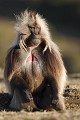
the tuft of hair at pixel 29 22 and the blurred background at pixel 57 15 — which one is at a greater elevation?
the blurred background at pixel 57 15

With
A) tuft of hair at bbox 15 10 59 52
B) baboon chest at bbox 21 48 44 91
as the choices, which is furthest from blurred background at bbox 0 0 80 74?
baboon chest at bbox 21 48 44 91

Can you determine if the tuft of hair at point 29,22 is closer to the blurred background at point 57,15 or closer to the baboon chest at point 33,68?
the baboon chest at point 33,68

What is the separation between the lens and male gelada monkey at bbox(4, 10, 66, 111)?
1004 cm

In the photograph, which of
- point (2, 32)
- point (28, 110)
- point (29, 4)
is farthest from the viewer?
point (29, 4)

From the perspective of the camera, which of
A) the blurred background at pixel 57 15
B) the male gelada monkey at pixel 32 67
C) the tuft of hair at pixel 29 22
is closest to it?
the male gelada monkey at pixel 32 67

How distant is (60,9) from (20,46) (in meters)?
35.2

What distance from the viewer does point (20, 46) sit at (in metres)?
9.98

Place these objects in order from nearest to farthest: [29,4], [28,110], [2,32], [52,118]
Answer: [52,118], [28,110], [2,32], [29,4]

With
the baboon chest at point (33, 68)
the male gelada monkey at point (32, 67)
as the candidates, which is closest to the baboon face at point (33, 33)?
the male gelada monkey at point (32, 67)

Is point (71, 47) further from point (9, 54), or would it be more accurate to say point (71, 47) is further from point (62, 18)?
point (9, 54)

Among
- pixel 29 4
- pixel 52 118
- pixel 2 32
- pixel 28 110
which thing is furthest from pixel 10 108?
pixel 29 4

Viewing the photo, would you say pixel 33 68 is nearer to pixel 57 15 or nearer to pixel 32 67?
pixel 32 67

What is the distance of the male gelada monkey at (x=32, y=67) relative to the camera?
10.0m

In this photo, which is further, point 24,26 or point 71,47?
point 71,47
